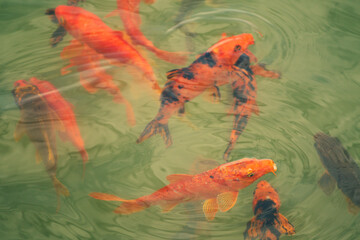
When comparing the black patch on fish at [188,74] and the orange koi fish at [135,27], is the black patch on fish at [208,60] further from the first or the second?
the orange koi fish at [135,27]

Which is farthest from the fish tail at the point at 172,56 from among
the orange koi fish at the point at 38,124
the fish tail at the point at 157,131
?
the orange koi fish at the point at 38,124

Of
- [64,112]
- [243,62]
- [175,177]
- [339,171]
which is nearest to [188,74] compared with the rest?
[243,62]

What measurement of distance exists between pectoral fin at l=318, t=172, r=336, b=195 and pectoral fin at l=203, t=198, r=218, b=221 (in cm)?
91

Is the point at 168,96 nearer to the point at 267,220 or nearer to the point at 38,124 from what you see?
the point at 38,124

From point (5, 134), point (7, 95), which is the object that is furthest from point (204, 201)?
point (7, 95)

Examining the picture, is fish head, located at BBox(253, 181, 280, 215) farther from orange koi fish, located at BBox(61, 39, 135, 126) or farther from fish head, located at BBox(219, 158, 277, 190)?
orange koi fish, located at BBox(61, 39, 135, 126)

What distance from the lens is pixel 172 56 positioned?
3.79 meters

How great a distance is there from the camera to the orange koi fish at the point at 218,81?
10.5 ft

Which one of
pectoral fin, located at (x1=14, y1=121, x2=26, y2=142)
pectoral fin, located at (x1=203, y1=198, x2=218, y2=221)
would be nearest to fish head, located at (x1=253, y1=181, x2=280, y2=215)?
pectoral fin, located at (x1=203, y1=198, x2=218, y2=221)

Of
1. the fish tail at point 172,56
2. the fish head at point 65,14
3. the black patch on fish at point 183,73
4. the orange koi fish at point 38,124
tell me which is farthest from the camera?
the fish head at point 65,14

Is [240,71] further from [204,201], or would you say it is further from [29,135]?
[29,135]

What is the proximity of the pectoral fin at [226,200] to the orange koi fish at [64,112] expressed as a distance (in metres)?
1.18

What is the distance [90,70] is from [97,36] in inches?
14.8

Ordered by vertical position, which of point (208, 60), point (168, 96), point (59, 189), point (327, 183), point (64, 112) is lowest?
point (59, 189)
